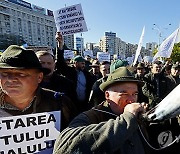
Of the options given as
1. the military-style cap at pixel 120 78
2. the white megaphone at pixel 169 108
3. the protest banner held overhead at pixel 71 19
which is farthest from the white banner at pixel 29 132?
the protest banner held overhead at pixel 71 19

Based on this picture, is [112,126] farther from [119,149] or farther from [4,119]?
[4,119]

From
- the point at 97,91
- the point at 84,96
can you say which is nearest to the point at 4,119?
the point at 97,91

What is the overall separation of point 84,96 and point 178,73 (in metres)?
3.69

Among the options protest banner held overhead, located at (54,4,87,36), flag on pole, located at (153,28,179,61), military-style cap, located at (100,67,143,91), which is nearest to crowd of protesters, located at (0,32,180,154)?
military-style cap, located at (100,67,143,91)

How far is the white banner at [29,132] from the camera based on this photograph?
184 centimetres

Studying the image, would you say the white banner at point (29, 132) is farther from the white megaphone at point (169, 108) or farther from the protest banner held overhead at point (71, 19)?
the protest banner held overhead at point (71, 19)

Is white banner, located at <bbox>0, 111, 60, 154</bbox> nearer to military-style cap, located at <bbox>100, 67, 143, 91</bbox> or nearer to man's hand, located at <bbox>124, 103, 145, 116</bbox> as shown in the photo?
military-style cap, located at <bbox>100, 67, 143, 91</bbox>

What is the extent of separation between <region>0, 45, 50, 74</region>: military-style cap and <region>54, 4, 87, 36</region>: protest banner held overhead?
3722 millimetres

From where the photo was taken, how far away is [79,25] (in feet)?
18.5

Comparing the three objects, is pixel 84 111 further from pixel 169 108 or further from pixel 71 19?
pixel 71 19

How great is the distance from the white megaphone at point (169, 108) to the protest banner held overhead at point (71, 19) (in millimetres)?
4513

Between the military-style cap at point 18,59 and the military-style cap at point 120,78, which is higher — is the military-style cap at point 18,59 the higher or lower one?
the higher one

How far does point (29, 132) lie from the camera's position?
1909 millimetres

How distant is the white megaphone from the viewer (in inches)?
44.4
